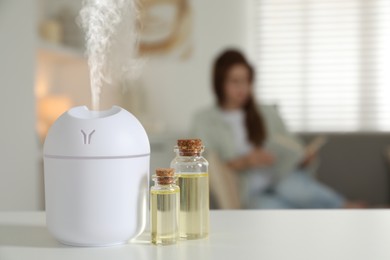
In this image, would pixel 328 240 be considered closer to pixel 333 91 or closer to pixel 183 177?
pixel 183 177

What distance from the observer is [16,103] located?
259 centimetres

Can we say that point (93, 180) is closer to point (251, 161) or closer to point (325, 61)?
point (251, 161)

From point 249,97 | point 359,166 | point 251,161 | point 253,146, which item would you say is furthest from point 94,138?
point 359,166

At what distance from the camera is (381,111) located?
148 inches

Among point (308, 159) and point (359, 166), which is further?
point (359, 166)

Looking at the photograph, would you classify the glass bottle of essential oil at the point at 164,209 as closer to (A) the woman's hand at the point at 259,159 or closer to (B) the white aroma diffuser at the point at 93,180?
Result: (B) the white aroma diffuser at the point at 93,180

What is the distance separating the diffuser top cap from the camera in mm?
790

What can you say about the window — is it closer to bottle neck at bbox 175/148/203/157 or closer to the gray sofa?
the gray sofa

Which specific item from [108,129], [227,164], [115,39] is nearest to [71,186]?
[108,129]

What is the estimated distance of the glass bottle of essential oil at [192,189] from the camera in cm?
86

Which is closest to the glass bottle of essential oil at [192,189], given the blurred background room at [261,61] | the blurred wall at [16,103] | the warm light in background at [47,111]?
the blurred wall at [16,103]

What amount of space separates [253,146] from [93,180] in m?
2.18

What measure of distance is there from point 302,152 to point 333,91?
1.03 m

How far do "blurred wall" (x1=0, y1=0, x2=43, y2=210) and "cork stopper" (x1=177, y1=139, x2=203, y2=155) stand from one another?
1860 mm
